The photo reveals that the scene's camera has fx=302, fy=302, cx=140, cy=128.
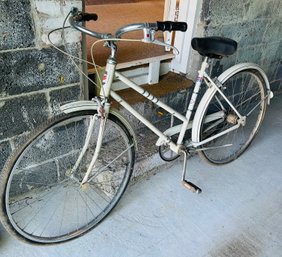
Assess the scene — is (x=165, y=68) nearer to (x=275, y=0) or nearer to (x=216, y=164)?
(x=216, y=164)

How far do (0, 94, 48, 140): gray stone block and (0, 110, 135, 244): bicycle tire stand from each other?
11 centimetres

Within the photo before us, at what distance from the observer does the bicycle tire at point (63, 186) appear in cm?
172

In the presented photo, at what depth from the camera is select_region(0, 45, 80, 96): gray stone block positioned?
4.90 feet

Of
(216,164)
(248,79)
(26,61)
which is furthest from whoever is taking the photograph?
(248,79)

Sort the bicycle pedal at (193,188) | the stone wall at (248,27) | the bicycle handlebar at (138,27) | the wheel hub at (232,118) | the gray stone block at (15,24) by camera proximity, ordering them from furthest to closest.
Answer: the stone wall at (248,27) → the wheel hub at (232,118) → the bicycle pedal at (193,188) → the gray stone block at (15,24) → the bicycle handlebar at (138,27)

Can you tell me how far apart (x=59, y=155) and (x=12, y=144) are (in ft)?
1.02

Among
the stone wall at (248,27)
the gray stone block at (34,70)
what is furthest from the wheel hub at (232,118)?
the gray stone block at (34,70)

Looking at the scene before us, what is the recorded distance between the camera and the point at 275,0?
9.16 feet

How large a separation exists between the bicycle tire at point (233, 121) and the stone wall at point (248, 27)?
0.98 feet

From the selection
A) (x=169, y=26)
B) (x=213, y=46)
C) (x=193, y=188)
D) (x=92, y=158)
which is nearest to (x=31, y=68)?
(x=92, y=158)

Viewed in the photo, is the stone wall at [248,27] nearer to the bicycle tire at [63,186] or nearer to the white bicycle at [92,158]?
the white bicycle at [92,158]

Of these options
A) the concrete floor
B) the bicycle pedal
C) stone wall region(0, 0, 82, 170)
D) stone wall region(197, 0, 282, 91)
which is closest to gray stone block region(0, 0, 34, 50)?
stone wall region(0, 0, 82, 170)

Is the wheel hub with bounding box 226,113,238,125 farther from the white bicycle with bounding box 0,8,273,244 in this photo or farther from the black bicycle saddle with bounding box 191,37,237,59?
the black bicycle saddle with bounding box 191,37,237,59

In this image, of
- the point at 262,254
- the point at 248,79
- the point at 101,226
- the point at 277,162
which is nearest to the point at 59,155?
the point at 101,226
